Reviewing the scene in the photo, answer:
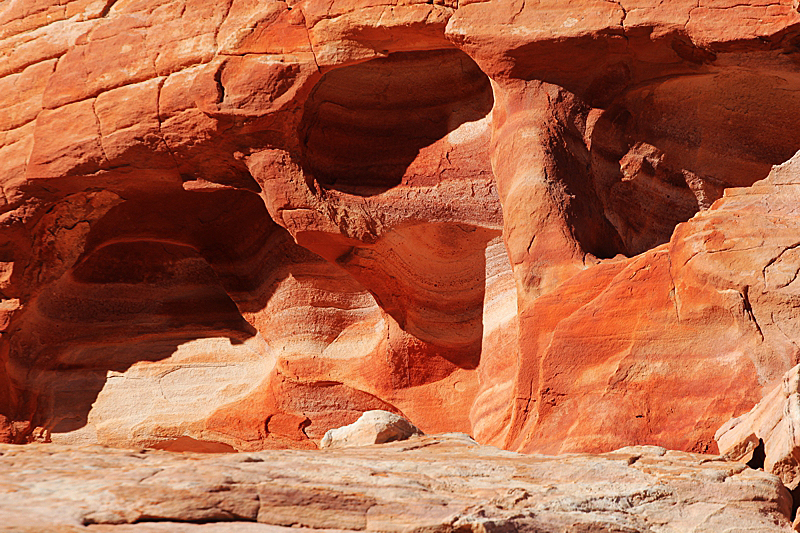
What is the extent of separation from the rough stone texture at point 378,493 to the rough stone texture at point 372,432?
1.73 feet

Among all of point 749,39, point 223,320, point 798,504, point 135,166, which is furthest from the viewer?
point 223,320

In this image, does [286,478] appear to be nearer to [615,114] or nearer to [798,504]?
[798,504]

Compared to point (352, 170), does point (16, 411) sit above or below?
below

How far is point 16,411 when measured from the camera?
272 inches

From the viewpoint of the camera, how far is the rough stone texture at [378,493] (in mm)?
2855

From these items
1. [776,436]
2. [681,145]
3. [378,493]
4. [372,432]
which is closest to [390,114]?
[681,145]

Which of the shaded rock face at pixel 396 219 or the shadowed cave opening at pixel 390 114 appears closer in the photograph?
the shaded rock face at pixel 396 219

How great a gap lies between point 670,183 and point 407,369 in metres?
2.03

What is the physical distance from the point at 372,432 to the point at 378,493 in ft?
3.53

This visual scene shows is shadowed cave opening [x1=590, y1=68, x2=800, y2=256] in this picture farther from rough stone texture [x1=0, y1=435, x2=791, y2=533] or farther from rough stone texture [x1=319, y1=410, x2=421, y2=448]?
rough stone texture [x1=0, y1=435, x2=791, y2=533]

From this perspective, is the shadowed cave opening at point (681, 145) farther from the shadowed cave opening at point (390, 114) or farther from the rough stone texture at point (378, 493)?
the rough stone texture at point (378, 493)

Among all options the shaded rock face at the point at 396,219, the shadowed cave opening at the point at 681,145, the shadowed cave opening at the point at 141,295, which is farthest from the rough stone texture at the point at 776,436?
the shadowed cave opening at the point at 141,295

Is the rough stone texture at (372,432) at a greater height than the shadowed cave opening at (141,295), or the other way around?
the rough stone texture at (372,432)

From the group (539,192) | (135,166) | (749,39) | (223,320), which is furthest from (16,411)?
(749,39)
